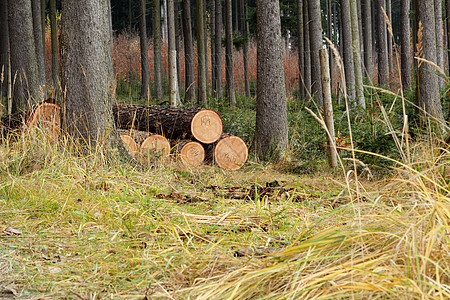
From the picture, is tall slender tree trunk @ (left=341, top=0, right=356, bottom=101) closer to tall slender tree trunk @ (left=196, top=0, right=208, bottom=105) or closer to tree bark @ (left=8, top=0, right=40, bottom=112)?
tall slender tree trunk @ (left=196, top=0, right=208, bottom=105)

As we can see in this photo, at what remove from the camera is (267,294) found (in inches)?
62.2

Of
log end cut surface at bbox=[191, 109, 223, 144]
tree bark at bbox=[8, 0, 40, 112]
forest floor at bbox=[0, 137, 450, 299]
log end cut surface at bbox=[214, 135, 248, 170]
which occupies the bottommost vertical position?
forest floor at bbox=[0, 137, 450, 299]

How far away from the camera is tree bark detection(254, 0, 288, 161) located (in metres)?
6.43

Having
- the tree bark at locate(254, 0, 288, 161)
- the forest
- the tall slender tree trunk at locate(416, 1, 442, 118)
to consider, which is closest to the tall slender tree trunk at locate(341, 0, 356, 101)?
the forest

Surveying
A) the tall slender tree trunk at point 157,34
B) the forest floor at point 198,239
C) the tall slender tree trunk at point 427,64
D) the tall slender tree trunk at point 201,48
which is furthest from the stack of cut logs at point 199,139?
the tall slender tree trunk at point 157,34

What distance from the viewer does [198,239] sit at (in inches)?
98.4

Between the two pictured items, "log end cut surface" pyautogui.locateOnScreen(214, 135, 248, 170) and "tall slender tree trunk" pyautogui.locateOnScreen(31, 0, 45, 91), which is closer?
"log end cut surface" pyautogui.locateOnScreen(214, 135, 248, 170)

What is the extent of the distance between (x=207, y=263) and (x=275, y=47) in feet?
→ 16.3

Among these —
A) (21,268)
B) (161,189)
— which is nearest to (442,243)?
(21,268)

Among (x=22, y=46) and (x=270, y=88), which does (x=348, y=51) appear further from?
(x=22, y=46)

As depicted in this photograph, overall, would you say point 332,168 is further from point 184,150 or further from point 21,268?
point 21,268

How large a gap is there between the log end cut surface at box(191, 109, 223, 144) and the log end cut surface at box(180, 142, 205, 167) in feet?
0.38

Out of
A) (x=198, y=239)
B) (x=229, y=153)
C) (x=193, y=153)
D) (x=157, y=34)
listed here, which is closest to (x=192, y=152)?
(x=193, y=153)

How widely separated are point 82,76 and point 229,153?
8.24ft
